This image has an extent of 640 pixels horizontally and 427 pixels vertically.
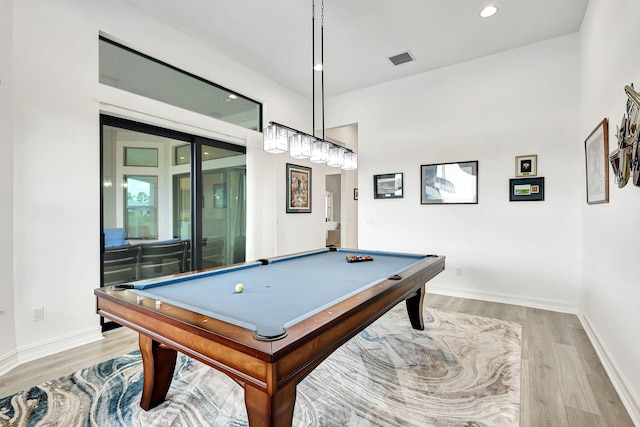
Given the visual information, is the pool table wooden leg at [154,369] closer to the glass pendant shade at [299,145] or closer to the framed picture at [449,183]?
the glass pendant shade at [299,145]

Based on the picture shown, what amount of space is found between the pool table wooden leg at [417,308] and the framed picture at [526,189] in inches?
75.0

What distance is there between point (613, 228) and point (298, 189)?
3.98 metres

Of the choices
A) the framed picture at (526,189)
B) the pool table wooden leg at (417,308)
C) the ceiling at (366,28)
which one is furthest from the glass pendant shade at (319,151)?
the framed picture at (526,189)

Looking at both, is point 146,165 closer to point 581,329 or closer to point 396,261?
point 396,261

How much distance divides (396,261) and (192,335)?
201 centimetres

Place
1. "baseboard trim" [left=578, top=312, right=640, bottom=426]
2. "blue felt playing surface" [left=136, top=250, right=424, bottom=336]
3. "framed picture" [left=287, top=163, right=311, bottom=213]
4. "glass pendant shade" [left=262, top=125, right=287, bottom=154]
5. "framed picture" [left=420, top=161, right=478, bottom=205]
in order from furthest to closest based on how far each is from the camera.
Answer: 1. "framed picture" [left=287, top=163, right=311, bottom=213]
2. "framed picture" [left=420, top=161, right=478, bottom=205]
3. "glass pendant shade" [left=262, top=125, right=287, bottom=154]
4. "baseboard trim" [left=578, top=312, right=640, bottom=426]
5. "blue felt playing surface" [left=136, top=250, right=424, bottom=336]

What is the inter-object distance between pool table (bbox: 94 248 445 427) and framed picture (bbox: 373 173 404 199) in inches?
91.2

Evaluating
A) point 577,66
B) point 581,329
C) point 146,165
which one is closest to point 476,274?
point 581,329

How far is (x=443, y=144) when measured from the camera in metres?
4.21

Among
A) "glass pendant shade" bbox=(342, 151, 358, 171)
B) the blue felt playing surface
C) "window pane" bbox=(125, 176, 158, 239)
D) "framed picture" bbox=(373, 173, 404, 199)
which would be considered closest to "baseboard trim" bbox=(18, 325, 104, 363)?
"window pane" bbox=(125, 176, 158, 239)

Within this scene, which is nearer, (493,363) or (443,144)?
(493,363)

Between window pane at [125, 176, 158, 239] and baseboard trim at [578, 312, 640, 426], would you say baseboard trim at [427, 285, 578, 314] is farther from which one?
window pane at [125, 176, 158, 239]

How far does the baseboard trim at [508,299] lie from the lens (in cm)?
346

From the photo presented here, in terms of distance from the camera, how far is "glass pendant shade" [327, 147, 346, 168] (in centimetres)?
290
